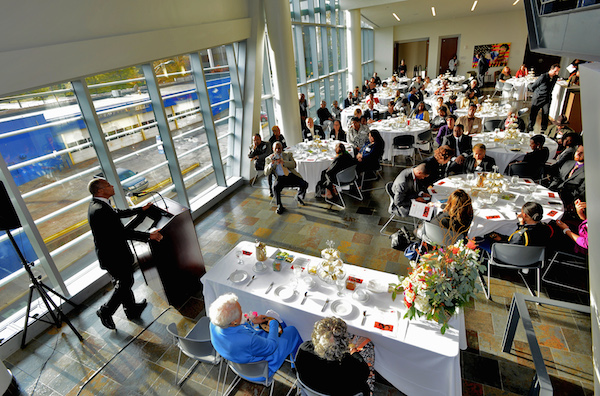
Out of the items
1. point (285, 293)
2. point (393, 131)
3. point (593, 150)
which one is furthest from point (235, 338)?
point (393, 131)

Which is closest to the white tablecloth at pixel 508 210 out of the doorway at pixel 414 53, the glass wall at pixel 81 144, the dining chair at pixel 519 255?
the dining chair at pixel 519 255

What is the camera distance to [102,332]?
13.6ft

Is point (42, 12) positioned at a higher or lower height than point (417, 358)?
higher

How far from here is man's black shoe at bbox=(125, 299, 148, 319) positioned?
4.29m

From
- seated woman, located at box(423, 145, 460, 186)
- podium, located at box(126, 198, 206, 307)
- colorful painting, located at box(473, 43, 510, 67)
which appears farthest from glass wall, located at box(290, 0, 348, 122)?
colorful painting, located at box(473, 43, 510, 67)

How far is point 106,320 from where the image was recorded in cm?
407

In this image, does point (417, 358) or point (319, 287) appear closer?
point (417, 358)

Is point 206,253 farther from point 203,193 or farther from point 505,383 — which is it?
point 505,383

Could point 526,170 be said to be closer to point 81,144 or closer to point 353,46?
point 81,144

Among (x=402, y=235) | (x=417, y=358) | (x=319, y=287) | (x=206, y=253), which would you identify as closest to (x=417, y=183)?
(x=402, y=235)

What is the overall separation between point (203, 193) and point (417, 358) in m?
6.03

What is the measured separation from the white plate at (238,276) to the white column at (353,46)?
14.3 metres

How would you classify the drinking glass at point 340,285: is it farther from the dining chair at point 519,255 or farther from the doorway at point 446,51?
the doorway at point 446,51

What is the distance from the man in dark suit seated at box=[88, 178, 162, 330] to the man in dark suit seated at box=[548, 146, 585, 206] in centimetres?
619
